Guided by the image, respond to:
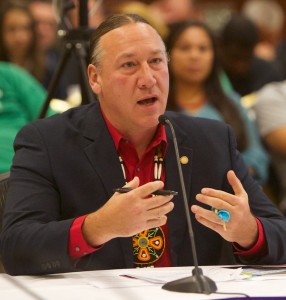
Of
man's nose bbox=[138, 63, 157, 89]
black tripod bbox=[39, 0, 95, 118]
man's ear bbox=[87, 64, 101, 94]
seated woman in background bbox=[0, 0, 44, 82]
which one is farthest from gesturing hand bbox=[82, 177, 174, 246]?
seated woman in background bbox=[0, 0, 44, 82]

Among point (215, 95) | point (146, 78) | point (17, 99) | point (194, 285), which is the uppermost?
point (17, 99)

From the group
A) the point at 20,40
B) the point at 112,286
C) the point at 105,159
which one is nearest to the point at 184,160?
the point at 105,159

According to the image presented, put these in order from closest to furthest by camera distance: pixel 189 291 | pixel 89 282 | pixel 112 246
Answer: pixel 189 291 < pixel 89 282 < pixel 112 246

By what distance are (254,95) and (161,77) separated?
8.81 ft

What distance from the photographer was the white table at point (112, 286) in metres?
1.91

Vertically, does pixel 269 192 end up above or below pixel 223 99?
below

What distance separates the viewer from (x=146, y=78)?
2.45 metres

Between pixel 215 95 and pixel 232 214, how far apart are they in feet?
8.17

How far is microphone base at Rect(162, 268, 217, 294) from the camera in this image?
6.23 ft

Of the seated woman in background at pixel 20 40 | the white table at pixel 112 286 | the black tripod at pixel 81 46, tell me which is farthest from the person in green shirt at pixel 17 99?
the white table at pixel 112 286

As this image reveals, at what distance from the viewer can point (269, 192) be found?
15.4 feet

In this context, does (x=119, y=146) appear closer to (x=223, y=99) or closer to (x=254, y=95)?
(x=223, y=99)

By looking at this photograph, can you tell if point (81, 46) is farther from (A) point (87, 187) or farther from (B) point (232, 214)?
(B) point (232, 214)

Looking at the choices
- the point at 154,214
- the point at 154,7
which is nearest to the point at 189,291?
the point at 154,214
